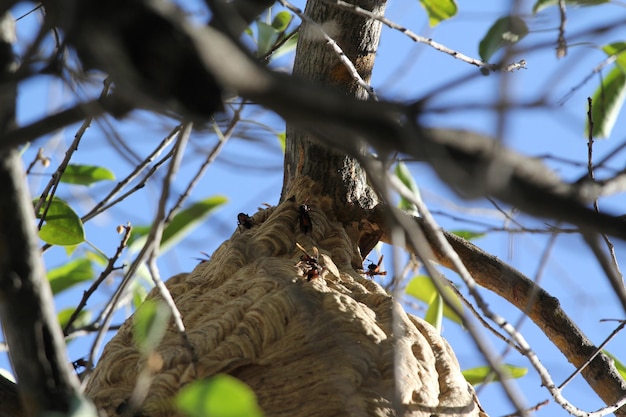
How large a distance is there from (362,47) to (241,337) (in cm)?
136

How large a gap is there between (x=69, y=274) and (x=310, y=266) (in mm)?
1217

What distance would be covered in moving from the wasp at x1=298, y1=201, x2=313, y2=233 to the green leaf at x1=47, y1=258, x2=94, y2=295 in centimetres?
97

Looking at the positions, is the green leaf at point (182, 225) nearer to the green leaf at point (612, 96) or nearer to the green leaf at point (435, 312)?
the green leaf at point (435, 312)

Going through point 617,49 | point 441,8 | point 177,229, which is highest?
point 441,8

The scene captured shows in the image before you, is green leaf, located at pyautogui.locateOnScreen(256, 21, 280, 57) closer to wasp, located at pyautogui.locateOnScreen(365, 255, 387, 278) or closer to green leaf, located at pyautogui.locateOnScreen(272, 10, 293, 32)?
green leaf, located at pyautogui.locateOnScreen(272, 10, 293, 32)

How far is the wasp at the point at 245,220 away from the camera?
8.88 ft

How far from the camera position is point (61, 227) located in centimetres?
260

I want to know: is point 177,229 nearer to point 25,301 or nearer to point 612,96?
point 25,301

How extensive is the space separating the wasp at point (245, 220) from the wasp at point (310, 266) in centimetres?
35

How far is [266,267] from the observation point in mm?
2287

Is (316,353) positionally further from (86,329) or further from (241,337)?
(86,329)

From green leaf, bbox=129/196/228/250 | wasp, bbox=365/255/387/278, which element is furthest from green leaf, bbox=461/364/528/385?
green leaf, bbox=129/196/228/250

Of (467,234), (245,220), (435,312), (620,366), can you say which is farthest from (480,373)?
(245,220)

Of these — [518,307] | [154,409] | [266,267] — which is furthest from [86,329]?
[518,307]
